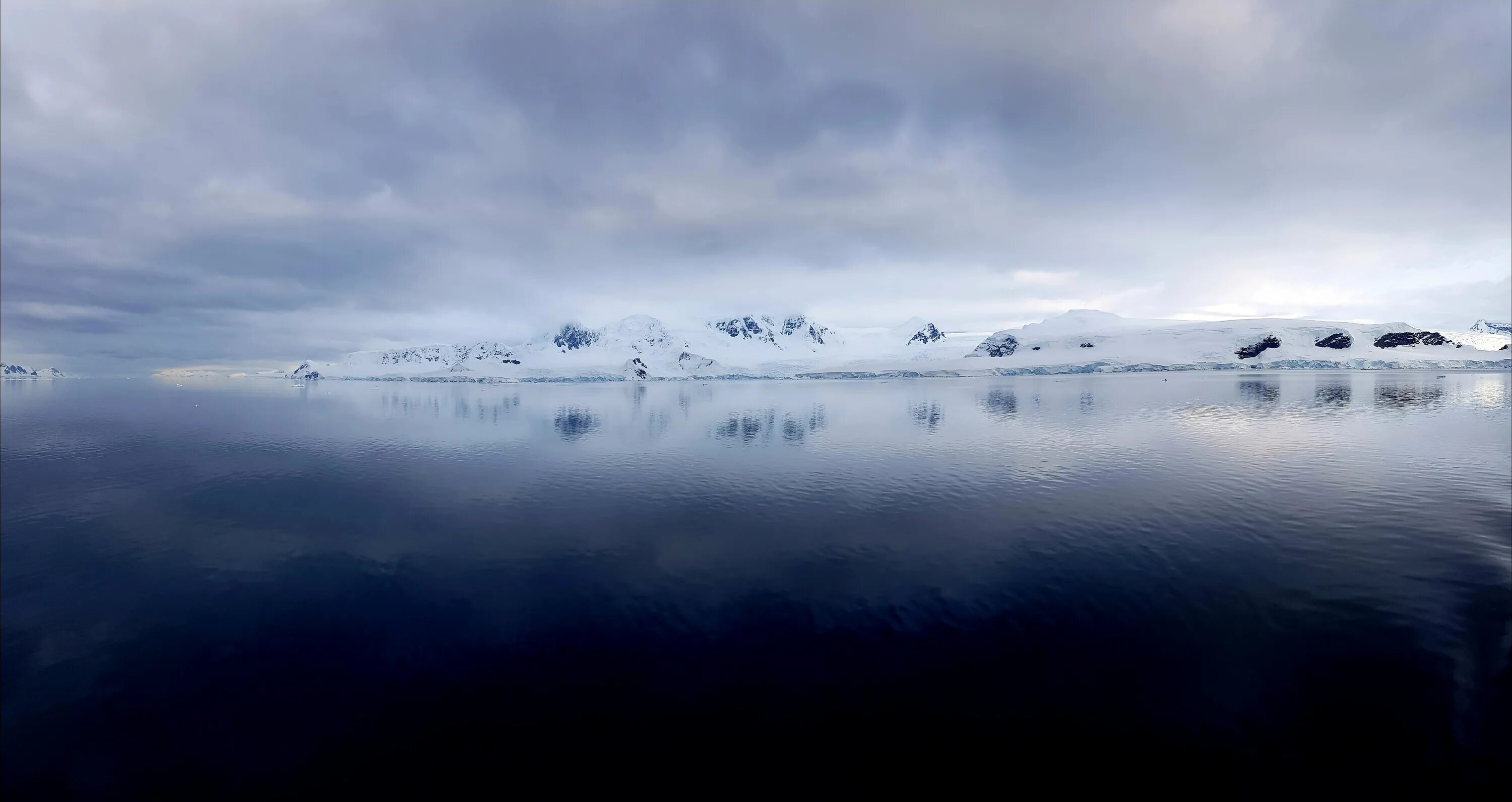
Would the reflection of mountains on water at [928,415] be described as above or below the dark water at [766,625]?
above

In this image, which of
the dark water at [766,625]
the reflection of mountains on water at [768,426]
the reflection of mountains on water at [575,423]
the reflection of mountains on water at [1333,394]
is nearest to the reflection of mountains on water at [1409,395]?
the reflection of mountains on water at [1333,394]

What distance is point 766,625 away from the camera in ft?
75.0

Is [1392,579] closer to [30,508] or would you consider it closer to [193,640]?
[193,640]

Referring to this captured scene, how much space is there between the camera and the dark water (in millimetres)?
16234

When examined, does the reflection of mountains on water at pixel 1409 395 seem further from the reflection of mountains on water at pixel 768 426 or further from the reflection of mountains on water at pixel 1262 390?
the reflection of mountains on water at pixel 768 426

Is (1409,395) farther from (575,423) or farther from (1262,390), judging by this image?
(575,423)

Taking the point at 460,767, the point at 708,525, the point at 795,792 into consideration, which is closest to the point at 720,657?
the point at 795,792

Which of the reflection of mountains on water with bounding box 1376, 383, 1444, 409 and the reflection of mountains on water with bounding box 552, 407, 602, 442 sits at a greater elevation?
the reflection of mountains on water with bounding box 552, 407, 602, 442

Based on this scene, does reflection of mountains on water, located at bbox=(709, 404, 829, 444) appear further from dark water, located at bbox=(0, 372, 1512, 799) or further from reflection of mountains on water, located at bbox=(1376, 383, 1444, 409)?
reflection of mountains on water, located at bbox=(1376, 383, 1444, 409)

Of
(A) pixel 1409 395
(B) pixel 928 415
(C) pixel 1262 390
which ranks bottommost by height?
(A) pixel 1409 395

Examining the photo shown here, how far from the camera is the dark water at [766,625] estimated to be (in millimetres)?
16234

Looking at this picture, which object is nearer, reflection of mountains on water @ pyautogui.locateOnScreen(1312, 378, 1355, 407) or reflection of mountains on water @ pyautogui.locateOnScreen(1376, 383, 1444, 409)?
reflection of mountains on water @ pyautogui.locateOnScreen(1376, 383, 1444, 409)

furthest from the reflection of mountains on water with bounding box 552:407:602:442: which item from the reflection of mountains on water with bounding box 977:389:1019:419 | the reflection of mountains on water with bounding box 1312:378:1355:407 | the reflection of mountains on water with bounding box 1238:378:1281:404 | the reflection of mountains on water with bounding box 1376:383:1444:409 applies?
the reflection of mountains on water with bounding box 1376:383:1444:409

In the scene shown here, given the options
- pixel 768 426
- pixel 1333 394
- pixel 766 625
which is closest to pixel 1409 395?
pixel 1333 394
